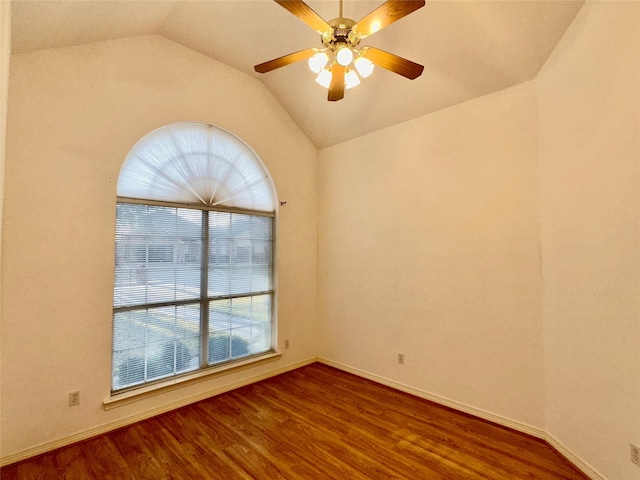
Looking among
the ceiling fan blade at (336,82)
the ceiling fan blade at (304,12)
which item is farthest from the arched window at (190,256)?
the ceiling fan blade at (304,12)

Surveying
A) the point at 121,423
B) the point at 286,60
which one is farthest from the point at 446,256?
the point at 121,423

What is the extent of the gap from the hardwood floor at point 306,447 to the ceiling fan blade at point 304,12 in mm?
2929

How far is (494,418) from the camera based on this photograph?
2797 mm

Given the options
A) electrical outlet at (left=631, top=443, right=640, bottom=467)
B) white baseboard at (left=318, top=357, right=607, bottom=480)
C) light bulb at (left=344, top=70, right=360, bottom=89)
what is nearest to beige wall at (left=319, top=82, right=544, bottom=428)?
white baseboard at (left=318, top=357, right=607, bottom=480)

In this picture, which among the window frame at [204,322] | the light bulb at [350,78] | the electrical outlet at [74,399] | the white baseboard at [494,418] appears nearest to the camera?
the white baseboard at [494,418]

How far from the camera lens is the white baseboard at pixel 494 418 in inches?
86.0

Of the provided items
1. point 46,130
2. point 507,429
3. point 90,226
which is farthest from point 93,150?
point 507,429

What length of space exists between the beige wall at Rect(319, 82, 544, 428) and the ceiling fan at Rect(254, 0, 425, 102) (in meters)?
1.19

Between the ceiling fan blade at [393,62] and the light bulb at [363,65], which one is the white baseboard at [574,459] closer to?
the ceiling fan blade at [393,62]

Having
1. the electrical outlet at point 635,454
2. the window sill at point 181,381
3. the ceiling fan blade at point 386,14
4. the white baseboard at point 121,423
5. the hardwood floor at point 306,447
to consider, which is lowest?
the hardwood floor at point 306,447

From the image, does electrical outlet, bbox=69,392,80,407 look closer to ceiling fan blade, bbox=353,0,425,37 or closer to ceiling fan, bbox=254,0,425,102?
ceiling fan, bbox=254,0,425,102

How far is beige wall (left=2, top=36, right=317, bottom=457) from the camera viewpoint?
2.32 m

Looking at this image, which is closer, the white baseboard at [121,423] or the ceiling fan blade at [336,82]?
the ceiling fan blade at [336,82]

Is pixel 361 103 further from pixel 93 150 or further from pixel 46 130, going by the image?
pixel 46 130
